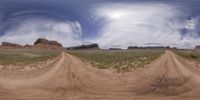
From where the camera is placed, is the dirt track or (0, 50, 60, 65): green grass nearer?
the dirt track

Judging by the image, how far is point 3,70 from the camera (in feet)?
167

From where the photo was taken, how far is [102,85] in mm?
39031

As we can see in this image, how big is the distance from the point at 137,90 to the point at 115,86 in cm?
281

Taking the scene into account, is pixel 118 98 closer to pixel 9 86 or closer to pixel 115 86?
pixel 115 86

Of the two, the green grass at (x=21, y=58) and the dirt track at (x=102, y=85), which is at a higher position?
the green grass at (x=21, y=58)

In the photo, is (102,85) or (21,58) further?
(21,58)

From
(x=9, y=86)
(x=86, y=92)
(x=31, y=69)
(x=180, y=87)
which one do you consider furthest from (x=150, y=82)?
(x=31, y=69)

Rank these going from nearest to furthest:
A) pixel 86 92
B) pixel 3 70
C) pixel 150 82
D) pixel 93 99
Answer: pixel 93 99, pixel 86 92, pixel 150 82, pixel 3 70

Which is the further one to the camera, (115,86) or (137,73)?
(137,73)

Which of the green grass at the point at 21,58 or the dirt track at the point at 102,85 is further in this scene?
the green grass at the point at 21,58

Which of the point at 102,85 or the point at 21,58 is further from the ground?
the point at 21,58

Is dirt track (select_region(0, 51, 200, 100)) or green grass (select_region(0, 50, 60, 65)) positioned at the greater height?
green grass (select_region(0, 50, 60, 65))

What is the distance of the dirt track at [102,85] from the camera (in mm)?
34312

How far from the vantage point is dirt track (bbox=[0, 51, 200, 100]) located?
34.3 meters
